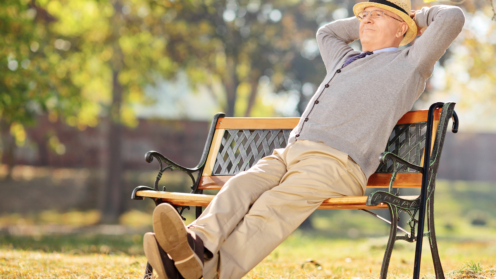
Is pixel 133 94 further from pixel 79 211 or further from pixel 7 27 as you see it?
pixel 7 27

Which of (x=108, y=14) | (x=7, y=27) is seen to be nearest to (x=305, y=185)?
(x=7, y=27)

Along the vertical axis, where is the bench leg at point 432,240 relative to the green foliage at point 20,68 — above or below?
below

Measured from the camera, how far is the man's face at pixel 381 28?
3.33 meters

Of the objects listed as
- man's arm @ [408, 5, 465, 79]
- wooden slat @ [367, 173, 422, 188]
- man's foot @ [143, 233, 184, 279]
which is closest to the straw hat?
man's arm @ [408, 5, 465, 79]

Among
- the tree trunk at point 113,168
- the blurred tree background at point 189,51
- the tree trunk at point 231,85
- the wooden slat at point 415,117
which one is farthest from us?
the tree trunk at point 231,85

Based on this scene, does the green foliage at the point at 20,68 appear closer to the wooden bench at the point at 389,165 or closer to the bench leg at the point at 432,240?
the wooden bench at the point at 389,165

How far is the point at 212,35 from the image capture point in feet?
41.1

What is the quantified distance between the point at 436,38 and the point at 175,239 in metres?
1.83

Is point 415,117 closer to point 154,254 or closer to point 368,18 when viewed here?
point 368,18

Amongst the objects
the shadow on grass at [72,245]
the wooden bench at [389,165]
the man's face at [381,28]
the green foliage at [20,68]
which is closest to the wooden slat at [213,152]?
the wooden bench at [389,165]

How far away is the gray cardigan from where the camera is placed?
300cm

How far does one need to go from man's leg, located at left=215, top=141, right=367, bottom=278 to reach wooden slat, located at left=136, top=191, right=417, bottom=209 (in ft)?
0.22

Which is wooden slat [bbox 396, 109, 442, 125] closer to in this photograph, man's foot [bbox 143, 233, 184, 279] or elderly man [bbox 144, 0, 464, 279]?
elderly man [bbox 144, 0, 464, 279]

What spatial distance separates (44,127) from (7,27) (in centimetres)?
985
